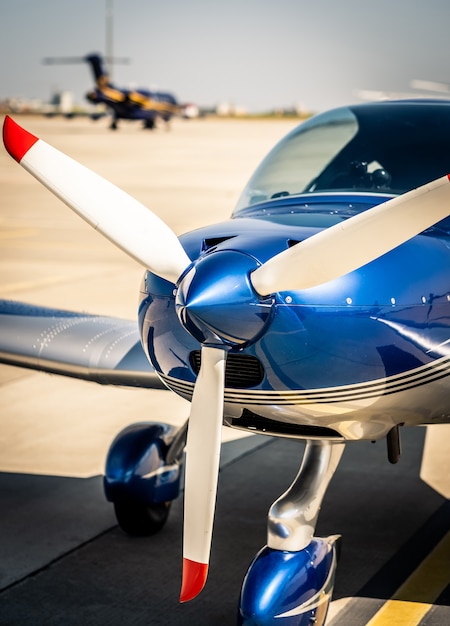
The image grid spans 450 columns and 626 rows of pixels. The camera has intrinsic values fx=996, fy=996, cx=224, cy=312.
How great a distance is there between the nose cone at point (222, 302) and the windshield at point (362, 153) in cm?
145

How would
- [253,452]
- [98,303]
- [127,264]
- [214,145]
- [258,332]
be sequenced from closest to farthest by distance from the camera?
1. [258,332]
2. [253,452]
3. [98,303]
4. [127,264]
5. [214,145]

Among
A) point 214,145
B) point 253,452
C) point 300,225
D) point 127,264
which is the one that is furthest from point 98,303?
point 214,145

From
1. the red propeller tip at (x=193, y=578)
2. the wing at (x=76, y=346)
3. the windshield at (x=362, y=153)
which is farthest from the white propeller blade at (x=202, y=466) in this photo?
the windshield at (x=362, y=153)

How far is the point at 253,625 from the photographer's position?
3.95 m

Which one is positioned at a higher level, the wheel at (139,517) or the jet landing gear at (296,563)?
the jet landing gear at (296,563)

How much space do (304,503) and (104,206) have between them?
4.88 feet

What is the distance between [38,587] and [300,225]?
2.18 meters

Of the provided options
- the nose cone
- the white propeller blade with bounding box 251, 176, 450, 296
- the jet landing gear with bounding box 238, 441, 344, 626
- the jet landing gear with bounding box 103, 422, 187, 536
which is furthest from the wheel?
the white propeller blade with bounding box 251, 176, 450, 296

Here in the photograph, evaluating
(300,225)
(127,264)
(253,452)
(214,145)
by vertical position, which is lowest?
(214,145)

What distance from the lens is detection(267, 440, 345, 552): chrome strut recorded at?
4.11 metres

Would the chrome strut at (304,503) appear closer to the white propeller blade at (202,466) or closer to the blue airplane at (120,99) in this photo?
the white propeller blade at (202,466)

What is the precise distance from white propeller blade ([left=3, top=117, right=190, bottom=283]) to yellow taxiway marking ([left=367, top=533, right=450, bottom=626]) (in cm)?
192

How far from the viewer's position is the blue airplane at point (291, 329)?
3.48 metres

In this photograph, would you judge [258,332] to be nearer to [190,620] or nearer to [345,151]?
[190,620]
